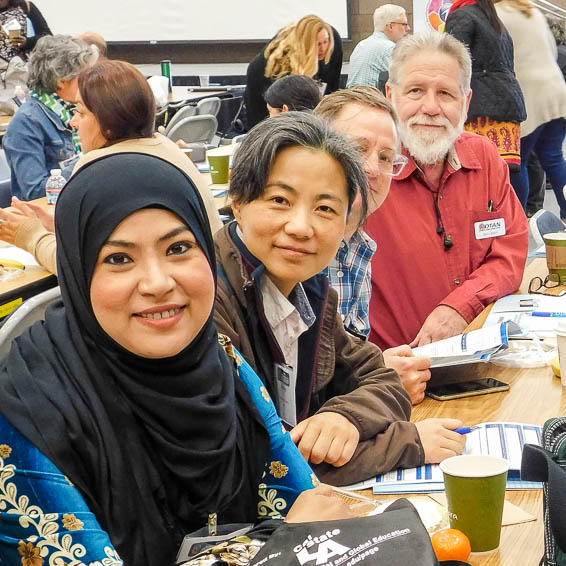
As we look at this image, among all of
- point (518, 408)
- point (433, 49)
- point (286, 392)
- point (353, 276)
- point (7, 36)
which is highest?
point (7, 36)

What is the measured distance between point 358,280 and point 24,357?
1.17m

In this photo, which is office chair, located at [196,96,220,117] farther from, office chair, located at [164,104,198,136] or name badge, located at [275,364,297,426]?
name badge, located at [275,364,297,426]

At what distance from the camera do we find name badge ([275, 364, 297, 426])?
168 cm

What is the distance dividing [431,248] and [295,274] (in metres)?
1.21

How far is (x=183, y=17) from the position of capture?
1008cm

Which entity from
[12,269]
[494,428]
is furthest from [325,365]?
[12,269]

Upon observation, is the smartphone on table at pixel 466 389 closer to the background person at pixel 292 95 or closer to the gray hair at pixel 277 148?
the gray hair at pixel 277 148

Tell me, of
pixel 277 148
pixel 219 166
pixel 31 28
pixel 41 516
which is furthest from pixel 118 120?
pixel 31 28

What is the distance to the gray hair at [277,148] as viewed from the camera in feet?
5.36

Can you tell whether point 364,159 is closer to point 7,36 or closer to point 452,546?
point 452,546

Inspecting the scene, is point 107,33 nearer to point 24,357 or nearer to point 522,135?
point 522,135

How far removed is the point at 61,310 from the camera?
4.22ft

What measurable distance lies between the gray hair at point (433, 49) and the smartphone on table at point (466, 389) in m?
1.30

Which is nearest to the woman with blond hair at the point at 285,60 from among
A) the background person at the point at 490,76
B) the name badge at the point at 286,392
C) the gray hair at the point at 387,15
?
the gray hair at the point at 387,15
